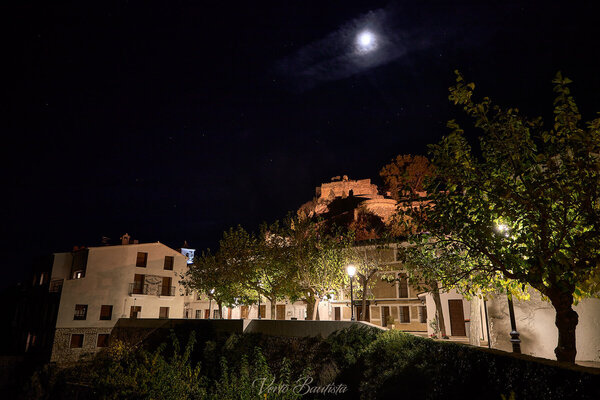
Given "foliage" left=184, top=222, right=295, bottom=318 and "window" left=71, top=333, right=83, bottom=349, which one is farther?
"window" left=71, top=333, right=83, bottom=349

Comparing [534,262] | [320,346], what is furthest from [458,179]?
[320,346]

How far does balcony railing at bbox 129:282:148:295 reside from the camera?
40.4m

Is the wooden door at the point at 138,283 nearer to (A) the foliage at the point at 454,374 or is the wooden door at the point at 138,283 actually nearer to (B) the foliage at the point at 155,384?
(B) the foliage at the point at 155,384

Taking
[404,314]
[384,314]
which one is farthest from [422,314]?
[384,314]

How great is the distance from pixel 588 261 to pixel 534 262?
115 cm

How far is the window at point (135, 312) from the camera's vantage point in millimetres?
40088

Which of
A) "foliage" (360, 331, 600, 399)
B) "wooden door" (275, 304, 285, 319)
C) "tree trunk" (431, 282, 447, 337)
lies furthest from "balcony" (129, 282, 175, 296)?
"foliage" (360, 331, 600, 399)

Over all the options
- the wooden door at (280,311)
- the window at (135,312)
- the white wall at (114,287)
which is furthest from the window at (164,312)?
the wooden door at (280,311)

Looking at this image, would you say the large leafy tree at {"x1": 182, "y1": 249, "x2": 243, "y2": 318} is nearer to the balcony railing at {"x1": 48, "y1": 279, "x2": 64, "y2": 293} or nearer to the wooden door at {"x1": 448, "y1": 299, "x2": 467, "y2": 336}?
the balcony railing at {"x1": 48, "y1": 279, "x2": 64, "y2": 293}

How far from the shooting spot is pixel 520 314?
17156 millimetres

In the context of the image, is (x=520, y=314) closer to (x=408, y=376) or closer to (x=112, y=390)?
(x=408, y=376)

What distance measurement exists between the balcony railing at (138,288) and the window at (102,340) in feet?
15.5

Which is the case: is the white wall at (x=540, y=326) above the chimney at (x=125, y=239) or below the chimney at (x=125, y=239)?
below

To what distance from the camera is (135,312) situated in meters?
40.5
